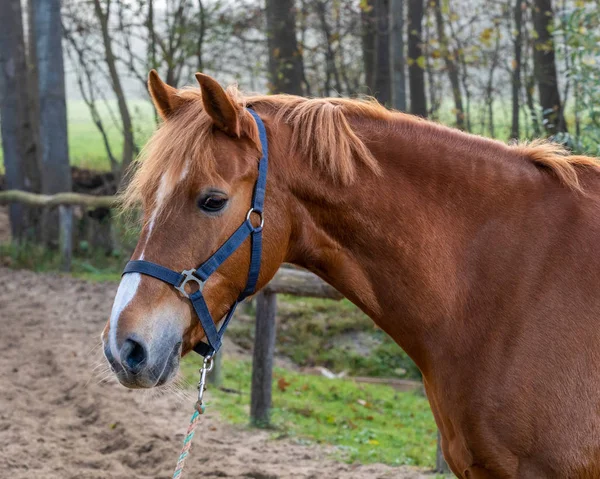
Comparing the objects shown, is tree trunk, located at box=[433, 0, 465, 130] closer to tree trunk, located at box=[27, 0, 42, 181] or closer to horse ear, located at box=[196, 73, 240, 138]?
tree trunk, located at box=[27, 0, 42, 181]

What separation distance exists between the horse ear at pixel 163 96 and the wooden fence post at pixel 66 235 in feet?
31.1

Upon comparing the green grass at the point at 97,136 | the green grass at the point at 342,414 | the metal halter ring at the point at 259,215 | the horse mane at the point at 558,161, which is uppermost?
the horse mane at the point at 558,161

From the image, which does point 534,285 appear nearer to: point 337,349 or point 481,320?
point 481,320

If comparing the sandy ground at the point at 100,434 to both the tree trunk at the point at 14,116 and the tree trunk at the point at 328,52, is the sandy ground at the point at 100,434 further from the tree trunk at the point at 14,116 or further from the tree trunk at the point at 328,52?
the tree trunk at the point at 328,52

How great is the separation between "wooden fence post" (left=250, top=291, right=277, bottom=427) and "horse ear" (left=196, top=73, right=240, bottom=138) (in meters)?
3.40

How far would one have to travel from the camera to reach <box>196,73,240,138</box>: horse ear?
93.5 inches

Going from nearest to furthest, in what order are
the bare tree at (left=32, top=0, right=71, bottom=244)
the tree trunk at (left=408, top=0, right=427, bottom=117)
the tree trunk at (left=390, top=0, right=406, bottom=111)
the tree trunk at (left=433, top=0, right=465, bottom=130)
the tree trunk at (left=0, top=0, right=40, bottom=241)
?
the tree trunk at (left=390, top=0, right=406, bottom=111), the bare tree at (left=32, top=0, right=71, bottom=244), the tree trunk at (left=408, top=0, right=427, bottom=117), the tree trunk at (left=433, top=0, right=465, bottom=130), the tree trunk at (left=0, top=0, right=40, bottom=241)

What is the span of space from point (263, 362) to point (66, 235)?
6877 mm

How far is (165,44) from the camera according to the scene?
37.9 ft

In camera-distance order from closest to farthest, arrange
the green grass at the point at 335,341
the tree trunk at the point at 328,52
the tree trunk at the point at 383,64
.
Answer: the green grass at the point at 335,341
the tree trunk at the point at 383,64
the tree trunk at the point at 328,52

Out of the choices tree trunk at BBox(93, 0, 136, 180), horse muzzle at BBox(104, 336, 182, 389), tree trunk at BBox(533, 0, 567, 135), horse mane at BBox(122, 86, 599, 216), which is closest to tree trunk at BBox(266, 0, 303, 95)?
tree trunk at BBox(93, 0, 136, 180)

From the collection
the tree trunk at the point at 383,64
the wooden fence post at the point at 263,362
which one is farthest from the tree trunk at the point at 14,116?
the wooden fence post at the point at 263,362

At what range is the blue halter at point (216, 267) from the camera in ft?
7.74

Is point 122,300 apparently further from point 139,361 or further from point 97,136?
point 97,136
